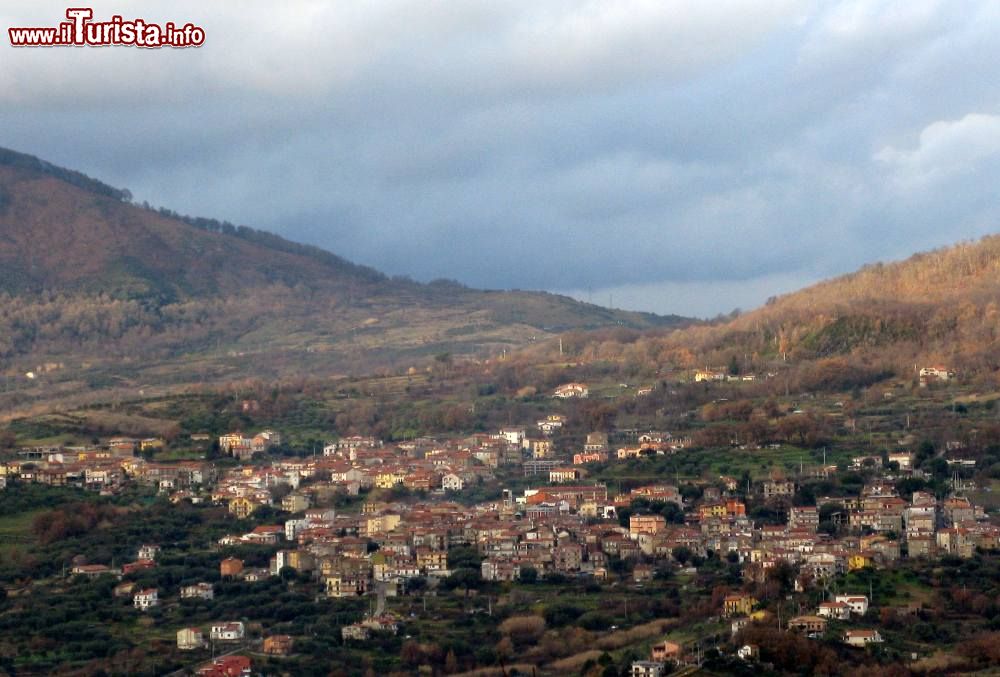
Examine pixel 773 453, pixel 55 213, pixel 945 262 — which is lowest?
pixel 773 453

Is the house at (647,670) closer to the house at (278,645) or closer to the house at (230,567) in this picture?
the house at (278,645)

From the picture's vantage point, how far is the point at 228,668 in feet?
140

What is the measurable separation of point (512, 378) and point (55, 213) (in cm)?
7252

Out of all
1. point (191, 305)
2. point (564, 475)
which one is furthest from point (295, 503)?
point (191, 305)

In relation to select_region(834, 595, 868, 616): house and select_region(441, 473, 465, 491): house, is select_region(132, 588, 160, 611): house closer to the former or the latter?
select_region(834, 595, 868, 616): house

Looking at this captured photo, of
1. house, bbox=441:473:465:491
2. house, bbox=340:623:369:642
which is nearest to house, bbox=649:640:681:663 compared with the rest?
house, bbox=340:623:369:642

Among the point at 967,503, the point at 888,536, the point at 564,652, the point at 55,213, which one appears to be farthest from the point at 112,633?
the point at 55,213

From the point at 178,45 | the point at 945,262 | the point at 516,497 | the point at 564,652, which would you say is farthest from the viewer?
the point at 945,262

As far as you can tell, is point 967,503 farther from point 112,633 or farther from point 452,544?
point 112,633

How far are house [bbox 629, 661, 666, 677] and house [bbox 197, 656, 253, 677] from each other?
7.76 m

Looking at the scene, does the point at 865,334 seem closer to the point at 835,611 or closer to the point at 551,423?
the point at 551,423

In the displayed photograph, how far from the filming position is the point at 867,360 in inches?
3381

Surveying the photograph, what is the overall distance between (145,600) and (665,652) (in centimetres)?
1455

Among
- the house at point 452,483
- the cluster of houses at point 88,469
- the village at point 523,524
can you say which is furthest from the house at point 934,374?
the cluster of houses at point 88,469
